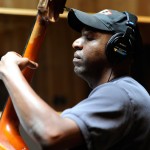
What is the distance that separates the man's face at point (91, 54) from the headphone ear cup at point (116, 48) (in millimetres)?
21

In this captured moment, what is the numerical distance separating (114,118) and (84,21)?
0.33m

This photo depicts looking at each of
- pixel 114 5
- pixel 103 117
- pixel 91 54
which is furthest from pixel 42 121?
pixel 114 5

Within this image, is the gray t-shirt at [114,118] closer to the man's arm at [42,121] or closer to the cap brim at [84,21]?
the man's arm at [42,121]

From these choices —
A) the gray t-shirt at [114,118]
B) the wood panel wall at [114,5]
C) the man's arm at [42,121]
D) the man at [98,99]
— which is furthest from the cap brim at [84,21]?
the wood panel wall at [114,5]

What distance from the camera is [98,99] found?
3.67 feet

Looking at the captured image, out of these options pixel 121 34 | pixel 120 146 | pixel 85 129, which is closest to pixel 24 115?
pixel 85 129

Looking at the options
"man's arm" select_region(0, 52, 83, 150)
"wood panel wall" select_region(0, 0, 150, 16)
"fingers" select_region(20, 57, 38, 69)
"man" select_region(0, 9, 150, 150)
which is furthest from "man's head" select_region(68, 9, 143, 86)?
"wood panel wall" select_region(0, 0, 150, 16)

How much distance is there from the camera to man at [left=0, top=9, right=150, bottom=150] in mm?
1058

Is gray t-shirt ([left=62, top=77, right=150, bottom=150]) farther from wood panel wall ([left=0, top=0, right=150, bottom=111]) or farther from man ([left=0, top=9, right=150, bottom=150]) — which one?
wood panel wall ([left=0, top=0, right=150, bottom=111])

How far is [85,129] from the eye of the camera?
1.07m

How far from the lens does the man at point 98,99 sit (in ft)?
3.47

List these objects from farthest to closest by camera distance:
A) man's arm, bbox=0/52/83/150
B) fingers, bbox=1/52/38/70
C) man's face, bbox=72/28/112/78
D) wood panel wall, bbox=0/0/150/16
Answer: wood panel wall, bbox=0/0/150/16 < man's face, bbox=72/28/112/78 < fingers, bbox=1/52/38/70 < man's arm, bbox=0/52/83/150

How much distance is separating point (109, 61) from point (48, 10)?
0.74ft

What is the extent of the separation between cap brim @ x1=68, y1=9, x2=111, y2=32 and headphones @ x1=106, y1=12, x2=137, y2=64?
1.8 inches
